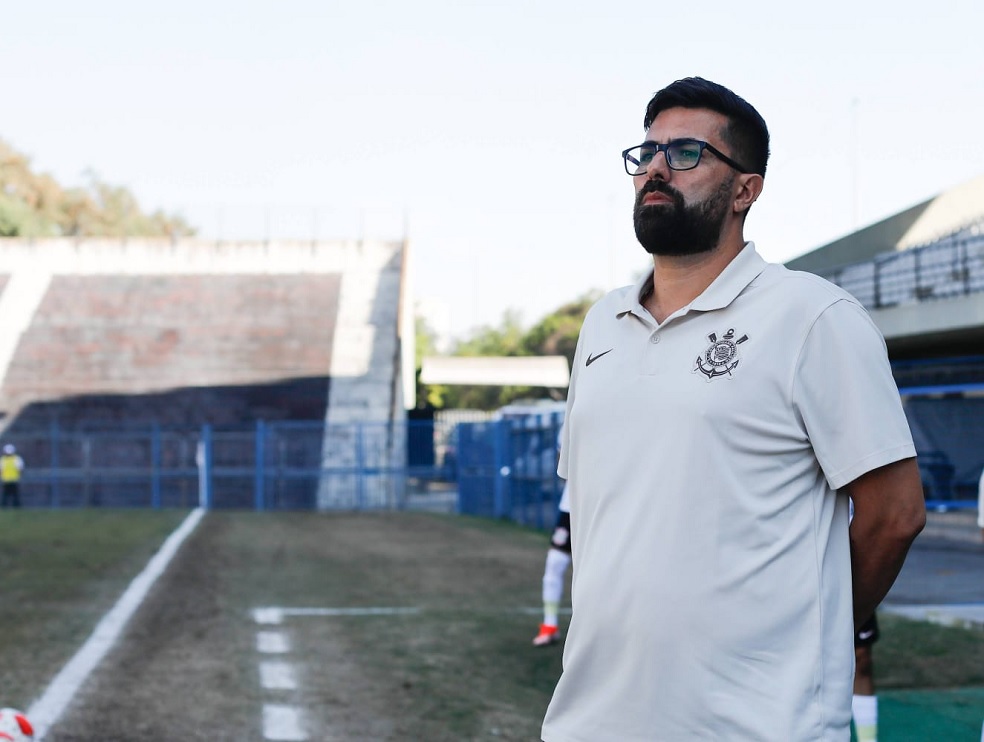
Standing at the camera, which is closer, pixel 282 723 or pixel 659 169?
pixel 659 169

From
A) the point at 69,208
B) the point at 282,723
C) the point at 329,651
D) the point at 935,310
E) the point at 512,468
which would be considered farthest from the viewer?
the point at 69,208

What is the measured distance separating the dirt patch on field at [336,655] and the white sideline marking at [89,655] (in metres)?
0.10

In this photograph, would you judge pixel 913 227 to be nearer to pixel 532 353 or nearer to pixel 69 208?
pixel 532 353

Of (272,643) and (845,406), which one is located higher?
(845,406)

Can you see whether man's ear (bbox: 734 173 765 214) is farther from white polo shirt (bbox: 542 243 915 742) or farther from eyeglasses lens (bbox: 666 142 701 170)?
white polo shirt (bbox: 542 243 915 742)

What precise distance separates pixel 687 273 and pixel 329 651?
7704 millimetres

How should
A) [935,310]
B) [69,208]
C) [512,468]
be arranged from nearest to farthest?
[935,310] < [512,468] < [69,208]

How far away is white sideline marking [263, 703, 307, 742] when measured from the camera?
23.6 feet

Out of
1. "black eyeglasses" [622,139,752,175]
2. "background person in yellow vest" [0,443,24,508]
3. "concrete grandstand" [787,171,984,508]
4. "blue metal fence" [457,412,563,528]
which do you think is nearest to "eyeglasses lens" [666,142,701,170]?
"black eyeglasses" [622,139,752,175]

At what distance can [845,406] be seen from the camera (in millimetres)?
2561

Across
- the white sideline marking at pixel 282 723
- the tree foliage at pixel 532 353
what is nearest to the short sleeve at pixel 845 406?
the white sideline marking at pixel 282 723

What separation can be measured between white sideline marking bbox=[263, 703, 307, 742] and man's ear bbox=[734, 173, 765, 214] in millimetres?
5010

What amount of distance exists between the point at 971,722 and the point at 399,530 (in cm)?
1757

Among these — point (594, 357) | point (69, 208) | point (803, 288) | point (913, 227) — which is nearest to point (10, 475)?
point (913, 227)
